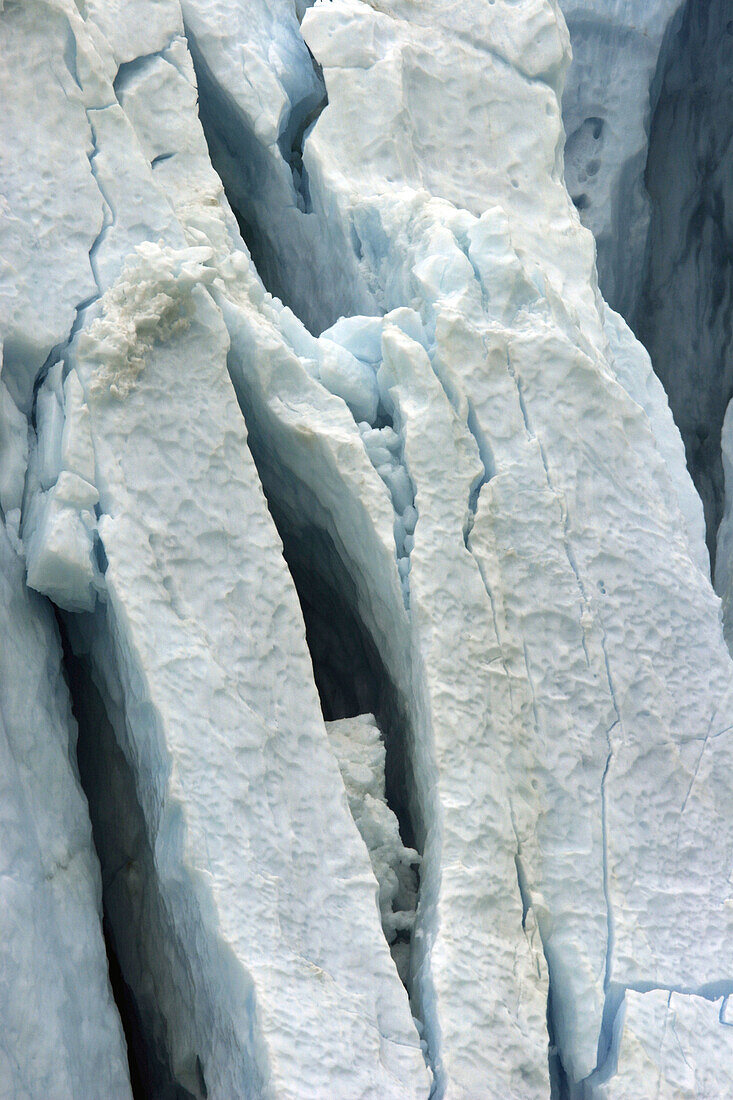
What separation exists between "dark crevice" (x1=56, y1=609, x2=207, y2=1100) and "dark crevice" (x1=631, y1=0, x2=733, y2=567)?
372cm

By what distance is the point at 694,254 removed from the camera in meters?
5.63

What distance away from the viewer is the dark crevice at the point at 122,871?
8.22 feet

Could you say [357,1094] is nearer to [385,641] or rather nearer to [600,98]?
[385,641]

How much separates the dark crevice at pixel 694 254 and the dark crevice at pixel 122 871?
12.2 ft

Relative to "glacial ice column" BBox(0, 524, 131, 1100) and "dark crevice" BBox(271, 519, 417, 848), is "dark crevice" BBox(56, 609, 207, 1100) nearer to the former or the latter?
"glacial ice column" BBox(0, 524, 131, 1100)

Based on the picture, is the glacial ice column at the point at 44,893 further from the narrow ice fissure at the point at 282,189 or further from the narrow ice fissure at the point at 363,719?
the narrow ice fissure at the point at 282,189

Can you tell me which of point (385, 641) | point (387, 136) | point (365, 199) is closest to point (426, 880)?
point (385, 641)

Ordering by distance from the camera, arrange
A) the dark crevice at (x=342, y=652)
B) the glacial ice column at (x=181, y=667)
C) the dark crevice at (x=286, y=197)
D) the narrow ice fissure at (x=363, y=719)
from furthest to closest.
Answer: the dark crevice at (x=286, y=197), the dark crevice at (x=342, y=652), the narrow ice fissure at (x=363, y=719), the glacial ice column at (x=181, y=667)

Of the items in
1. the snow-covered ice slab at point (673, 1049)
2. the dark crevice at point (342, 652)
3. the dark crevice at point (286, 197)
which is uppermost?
the dark crevice at point (286, 197)

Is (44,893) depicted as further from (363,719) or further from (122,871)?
(363,719)

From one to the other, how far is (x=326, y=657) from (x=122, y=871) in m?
0.92

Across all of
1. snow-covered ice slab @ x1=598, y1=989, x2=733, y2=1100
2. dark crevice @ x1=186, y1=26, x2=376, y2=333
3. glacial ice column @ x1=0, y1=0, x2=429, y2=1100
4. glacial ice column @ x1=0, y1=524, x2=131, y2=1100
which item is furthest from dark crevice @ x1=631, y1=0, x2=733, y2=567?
glacial ice column @ x1=0, y1=524, x2=131, y2=1100

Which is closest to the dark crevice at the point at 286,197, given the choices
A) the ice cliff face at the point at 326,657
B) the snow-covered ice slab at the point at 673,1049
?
the ice cliff face at the point at 326,657

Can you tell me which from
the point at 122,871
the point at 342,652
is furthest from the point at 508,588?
the point at 122,871
